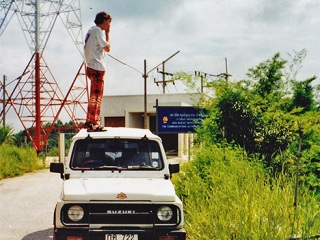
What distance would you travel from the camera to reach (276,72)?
12.5 metres

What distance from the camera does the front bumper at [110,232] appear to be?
547cm

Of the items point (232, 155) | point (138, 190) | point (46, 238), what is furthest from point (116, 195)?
point (232, 155)

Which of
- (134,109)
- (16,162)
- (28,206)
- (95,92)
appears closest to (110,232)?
(95,92)

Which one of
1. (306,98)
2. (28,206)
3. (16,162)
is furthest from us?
(16,162)

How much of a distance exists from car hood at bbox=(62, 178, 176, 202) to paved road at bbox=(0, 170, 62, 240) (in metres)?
3.18

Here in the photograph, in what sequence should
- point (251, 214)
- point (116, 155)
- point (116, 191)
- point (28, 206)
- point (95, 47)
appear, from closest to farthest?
point (116, 191)
point (251, 214)
point (116, 155)
point (95, 47)
point (28, 206)

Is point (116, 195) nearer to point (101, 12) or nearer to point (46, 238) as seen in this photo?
point (46, 238)

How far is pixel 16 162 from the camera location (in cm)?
2177

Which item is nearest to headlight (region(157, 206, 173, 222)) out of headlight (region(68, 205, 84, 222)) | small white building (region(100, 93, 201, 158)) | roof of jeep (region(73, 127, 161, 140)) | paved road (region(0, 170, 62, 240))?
headlight (region(68, 205, 84, 222))

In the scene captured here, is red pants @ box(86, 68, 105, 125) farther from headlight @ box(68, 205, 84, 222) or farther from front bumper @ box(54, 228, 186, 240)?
front bumper @ box(54, 228, 186, 240)

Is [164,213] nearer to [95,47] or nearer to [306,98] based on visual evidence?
[95,47]

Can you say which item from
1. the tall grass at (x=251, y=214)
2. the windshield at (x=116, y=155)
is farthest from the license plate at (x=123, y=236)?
the windshield at (x=116, y=155)

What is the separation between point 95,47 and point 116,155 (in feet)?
9.40

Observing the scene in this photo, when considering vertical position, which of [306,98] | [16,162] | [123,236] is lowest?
[16,162]
